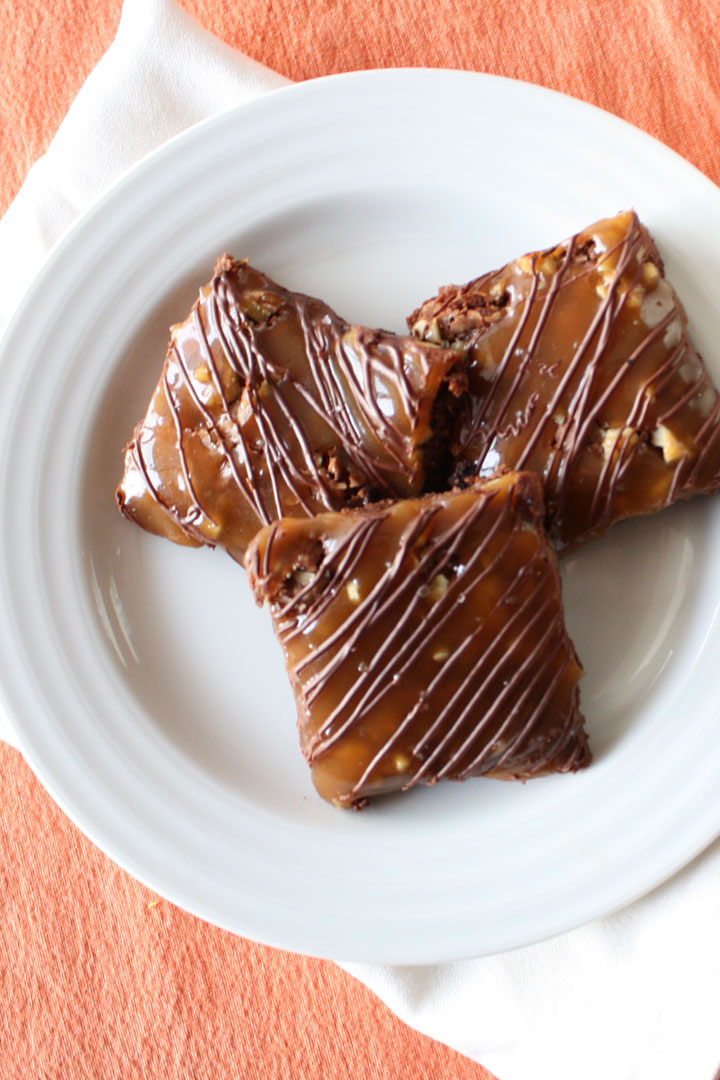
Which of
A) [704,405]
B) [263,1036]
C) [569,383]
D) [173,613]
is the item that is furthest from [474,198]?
[263,1036]

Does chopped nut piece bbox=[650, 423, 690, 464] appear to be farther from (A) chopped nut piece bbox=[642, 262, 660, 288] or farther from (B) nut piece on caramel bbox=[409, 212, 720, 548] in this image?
(A) chopped nut piece bbox=[642, 262, 660, 288]

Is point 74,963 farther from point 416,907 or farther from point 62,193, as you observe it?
point 62,193

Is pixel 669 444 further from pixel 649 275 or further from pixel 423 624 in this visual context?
pixel 423 624

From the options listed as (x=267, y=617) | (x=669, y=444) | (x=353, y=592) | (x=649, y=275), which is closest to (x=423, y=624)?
(x=353, y=592)

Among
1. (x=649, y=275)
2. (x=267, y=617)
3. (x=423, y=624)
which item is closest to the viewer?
(x=423, y=624)

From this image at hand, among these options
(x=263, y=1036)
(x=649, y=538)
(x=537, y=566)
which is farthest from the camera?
(x=263, y=1036)

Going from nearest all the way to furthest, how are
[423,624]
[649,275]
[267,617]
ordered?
[423,624] < [649,275] < [267,617]

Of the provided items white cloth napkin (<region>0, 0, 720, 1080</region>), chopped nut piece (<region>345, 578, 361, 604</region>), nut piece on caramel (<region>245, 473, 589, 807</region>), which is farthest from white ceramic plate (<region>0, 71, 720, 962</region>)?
chopped nut piece (<region>345, 578, 361, 604</region>)
